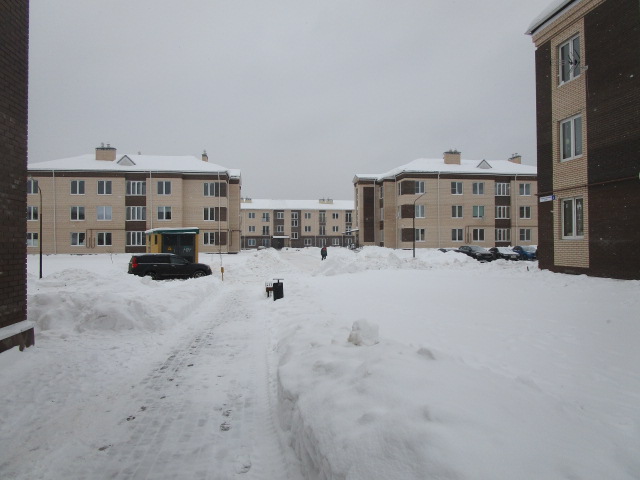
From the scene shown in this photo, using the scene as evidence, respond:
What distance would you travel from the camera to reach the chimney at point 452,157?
49.9 meters

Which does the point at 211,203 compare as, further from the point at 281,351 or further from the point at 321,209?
the point at 321,209

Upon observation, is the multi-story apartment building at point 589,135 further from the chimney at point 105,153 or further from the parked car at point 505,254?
the chimney at point 105,153

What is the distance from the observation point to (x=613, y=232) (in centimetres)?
1323

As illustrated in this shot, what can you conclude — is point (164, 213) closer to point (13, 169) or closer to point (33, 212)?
point (33, 212)

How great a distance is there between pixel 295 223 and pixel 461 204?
162 ft

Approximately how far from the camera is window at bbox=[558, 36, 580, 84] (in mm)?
15315

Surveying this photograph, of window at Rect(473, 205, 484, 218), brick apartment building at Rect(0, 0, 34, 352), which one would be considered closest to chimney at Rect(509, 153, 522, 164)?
window at Rect(473, 205, 484, 218)

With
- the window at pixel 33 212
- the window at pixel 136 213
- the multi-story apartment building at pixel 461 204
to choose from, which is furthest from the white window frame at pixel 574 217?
the window at pixel 33 212

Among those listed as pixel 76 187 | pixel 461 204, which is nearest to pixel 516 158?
pixel 461 204

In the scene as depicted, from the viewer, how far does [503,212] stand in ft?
159

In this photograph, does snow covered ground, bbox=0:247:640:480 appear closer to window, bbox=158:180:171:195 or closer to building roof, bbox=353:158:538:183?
window, bbox=158:180:171:195

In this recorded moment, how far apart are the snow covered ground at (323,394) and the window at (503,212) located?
42.7 m

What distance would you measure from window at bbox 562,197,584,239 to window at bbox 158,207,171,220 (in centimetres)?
3954

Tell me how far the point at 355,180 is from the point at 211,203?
74.6 ft
